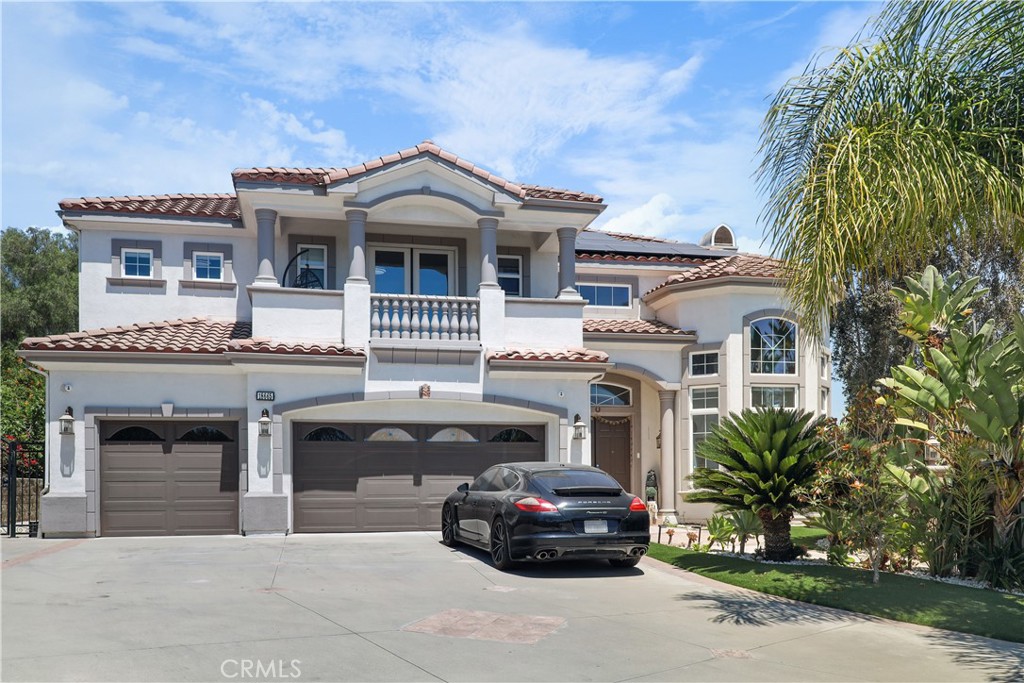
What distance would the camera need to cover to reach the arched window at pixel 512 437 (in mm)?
18109

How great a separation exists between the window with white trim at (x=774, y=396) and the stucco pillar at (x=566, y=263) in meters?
5.19

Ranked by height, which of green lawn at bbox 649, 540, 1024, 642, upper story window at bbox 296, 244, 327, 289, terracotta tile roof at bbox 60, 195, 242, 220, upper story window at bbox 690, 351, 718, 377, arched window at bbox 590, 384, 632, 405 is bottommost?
green lawn at bbox 649, 540, 1024, 642

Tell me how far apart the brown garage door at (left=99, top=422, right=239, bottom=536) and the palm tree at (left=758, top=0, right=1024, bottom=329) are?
11310 mm

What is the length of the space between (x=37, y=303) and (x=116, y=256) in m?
19.9

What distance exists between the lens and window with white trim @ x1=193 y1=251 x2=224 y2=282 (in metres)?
19.9

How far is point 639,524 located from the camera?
1224 centimetres

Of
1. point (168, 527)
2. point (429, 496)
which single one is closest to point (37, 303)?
point (168, 527)

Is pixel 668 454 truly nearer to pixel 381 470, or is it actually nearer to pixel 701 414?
pixel 701 414

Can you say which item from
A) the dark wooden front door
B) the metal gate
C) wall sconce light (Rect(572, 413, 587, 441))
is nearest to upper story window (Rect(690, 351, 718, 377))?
the dark wooden front door

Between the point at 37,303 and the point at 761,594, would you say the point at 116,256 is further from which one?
the point at 37,303

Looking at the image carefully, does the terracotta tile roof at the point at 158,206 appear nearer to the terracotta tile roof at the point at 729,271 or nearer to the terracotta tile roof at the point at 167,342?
the terracotta tile roof at the point at 167,342

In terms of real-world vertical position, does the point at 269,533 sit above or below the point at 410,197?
below

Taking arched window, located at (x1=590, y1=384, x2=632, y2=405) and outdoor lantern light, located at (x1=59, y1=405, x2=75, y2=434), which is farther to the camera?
arched window, located at (x1=590, y1=384, x2=632, y2=405)

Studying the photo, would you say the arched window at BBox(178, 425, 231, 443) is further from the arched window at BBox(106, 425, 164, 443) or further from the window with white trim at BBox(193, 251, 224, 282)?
the window with white trim at BBox(193, 251, 224, 282)
